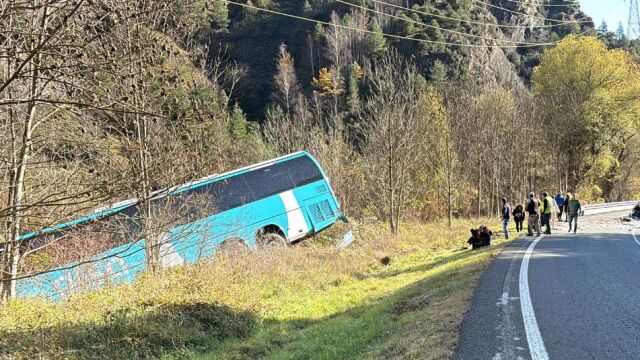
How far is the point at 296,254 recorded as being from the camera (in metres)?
16.6

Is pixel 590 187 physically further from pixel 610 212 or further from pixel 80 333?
pixel 80 333

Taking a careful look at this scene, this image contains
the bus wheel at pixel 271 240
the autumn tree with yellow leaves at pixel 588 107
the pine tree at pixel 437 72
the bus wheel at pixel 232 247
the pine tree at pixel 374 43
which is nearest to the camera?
the bus wheel at pixel 232 247

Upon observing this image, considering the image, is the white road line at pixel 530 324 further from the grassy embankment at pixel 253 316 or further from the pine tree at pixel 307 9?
the pine tree at pixel 307 9

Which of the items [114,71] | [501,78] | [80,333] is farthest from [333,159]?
[501,78]

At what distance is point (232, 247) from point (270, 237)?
263 centimetres

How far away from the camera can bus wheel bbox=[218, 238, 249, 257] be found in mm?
14819

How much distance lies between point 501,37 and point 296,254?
9124cm

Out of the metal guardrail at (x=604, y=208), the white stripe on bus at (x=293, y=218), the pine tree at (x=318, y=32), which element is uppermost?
the pine tree at (x=318, y=32)

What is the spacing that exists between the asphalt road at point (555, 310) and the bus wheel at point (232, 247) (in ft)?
25.8

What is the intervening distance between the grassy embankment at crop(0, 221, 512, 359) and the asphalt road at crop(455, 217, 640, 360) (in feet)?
1.09

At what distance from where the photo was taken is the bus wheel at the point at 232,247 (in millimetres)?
14819

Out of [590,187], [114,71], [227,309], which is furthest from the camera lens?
[590,187]

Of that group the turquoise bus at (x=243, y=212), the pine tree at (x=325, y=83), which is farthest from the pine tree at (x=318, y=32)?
the turquoise bus at (x=243, y=212)

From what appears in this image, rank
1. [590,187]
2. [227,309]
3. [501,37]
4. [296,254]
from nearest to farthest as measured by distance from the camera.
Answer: [227,309] < [296,254] < [590,187] < [501,37]
